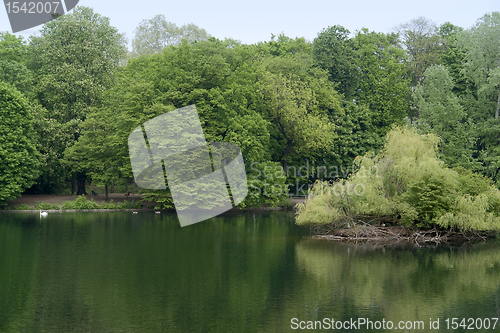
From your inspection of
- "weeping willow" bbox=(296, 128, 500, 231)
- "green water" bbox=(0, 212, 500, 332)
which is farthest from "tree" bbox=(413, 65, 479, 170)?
"green water" bbox=(0, 212, 500, 332)

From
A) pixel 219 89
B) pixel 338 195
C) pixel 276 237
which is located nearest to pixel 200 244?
pixel 276 237

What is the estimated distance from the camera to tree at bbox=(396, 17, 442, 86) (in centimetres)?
6581

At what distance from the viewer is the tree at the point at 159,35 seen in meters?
86.4

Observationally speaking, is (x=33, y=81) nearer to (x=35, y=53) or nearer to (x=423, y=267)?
(x=35, y=53)

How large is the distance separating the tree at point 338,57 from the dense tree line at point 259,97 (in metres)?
0.12

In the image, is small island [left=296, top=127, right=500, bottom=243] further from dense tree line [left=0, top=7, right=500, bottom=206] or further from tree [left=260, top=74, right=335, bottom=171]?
tree [left=260, top=74, right=335, bottom=171]

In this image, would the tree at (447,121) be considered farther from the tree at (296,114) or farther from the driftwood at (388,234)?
the driftwood at (388,234)

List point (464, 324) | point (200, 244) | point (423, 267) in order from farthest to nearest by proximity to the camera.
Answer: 1. point (200, 244)
2. point (423, 267)
3. point (464, 324)

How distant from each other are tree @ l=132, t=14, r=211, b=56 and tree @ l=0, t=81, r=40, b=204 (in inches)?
1441

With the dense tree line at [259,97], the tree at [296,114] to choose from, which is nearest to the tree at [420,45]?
the dense tree line at [259,97]

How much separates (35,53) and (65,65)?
564 centimetres

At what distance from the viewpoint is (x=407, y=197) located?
32.5 m

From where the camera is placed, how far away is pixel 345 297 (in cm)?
1983

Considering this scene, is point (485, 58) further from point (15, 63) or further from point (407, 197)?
point (15, 63)
